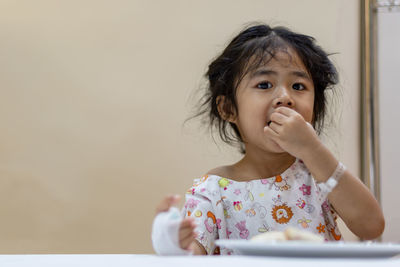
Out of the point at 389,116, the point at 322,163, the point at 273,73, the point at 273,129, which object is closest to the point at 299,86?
the point at 273,73

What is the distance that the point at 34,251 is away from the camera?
70.8 inches

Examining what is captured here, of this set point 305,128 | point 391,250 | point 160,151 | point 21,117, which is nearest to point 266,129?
point 305,128

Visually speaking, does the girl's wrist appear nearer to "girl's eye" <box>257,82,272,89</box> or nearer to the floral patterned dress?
the floral patterned dress

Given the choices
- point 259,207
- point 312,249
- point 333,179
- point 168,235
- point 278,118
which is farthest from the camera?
point 259,207

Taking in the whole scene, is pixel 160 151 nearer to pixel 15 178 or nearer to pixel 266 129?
pixel 15 178

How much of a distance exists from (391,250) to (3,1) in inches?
69.9

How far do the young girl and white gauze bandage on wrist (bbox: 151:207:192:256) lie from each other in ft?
1.39

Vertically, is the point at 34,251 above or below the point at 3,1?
below

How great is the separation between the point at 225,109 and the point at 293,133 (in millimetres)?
381

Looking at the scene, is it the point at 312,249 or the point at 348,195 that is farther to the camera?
the point at 348,195

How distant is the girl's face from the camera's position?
117 centimetres

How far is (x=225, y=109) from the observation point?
1385 millimetres

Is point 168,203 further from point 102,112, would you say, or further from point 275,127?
point 102,112

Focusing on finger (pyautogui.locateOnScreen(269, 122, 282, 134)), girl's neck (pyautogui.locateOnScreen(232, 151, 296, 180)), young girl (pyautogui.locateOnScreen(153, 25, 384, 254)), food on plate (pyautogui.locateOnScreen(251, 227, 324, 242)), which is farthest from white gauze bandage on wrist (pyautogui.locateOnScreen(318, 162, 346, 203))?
food on plate (pyautogui.locateOnScreen(251, 227, 324, 242))
